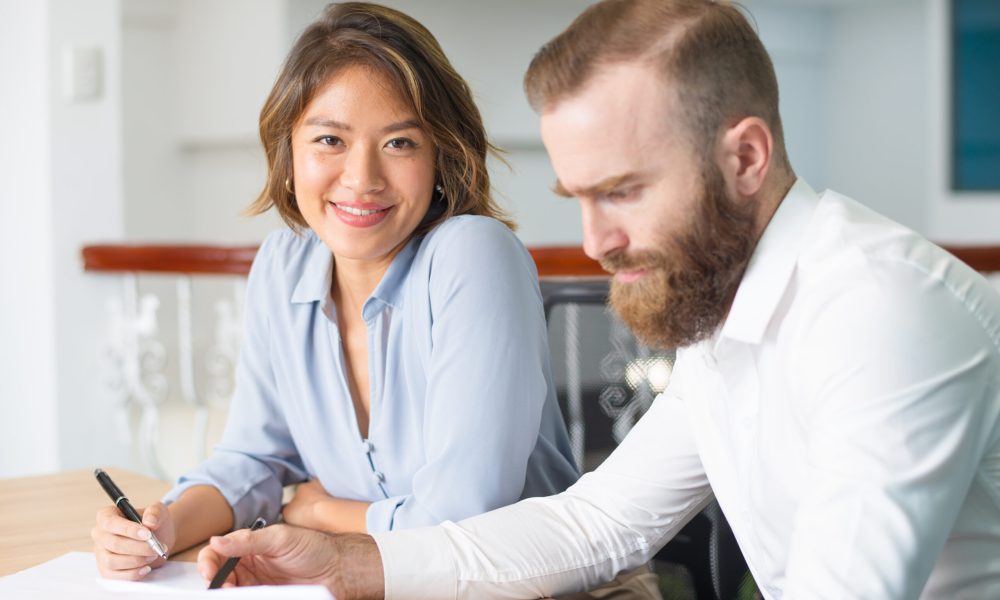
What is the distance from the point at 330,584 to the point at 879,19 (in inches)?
315

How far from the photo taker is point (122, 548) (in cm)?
111

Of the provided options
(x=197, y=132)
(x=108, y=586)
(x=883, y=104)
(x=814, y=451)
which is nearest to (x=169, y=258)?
(x=108, y=586)

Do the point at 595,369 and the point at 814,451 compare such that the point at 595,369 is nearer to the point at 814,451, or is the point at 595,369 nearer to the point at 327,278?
the point at 327,278

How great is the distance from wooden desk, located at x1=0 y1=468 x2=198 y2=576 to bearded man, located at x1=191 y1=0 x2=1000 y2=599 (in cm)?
30

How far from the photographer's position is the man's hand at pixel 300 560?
3.39ft

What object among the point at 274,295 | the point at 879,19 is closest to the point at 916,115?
the point at 879,19

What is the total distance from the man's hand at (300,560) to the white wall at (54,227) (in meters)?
2.03

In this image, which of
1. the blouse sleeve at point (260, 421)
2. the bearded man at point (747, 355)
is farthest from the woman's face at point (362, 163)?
the bearded man at point (747, 355)

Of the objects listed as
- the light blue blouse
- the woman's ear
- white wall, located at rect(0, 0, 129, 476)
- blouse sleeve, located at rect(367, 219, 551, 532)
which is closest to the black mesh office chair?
the light blue blouse

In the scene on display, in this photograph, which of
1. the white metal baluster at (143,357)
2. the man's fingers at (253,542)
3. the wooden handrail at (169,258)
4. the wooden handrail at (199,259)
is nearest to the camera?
the man's fingers at (253,542)

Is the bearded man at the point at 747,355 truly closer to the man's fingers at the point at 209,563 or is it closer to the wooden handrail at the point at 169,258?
the man's fingers at the point at 209,563

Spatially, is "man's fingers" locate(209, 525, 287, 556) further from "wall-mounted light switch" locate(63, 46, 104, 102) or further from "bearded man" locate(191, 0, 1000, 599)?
"wall-mounted light switch" locate(63, 46, 104, 102)

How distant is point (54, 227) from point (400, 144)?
71.0 inches

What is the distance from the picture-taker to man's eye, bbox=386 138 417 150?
1395 millimetres
